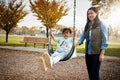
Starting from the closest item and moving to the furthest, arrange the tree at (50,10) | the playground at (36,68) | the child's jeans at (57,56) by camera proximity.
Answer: the child's jeans at (57,56) → the playground at (36,68) → the tree at (50,10)

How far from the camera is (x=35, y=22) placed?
591cm

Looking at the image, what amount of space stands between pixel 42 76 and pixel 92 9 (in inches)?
71.8

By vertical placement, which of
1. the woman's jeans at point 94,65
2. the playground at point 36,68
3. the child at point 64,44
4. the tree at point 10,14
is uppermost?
the tree at point 10,14

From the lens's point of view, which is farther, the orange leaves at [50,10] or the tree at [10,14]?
the tree at [10,14]

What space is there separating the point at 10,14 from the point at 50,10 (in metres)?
1.06

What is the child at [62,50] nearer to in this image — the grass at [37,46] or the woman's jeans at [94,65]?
the woman's jeans at [94,65]

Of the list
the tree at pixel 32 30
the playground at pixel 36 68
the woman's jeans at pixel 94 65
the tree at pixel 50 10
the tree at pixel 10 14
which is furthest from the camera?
the tree at pixel 10 14

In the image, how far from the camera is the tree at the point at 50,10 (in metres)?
5.34

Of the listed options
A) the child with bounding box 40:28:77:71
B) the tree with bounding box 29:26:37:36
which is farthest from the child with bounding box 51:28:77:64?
the tree with bounding box 29:26:37:36

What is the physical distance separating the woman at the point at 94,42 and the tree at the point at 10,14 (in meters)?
2.80

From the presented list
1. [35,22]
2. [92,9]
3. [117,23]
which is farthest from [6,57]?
[92,9]

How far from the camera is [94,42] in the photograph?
11.3ft

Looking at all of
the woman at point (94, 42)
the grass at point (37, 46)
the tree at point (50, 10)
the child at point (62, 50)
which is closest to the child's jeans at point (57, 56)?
the child at point (62, 50)

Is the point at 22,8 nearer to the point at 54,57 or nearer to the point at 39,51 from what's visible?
the point at 39,51
